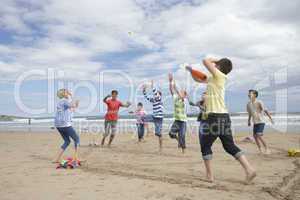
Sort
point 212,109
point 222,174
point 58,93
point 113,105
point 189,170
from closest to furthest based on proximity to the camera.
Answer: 1. point 212,109
2. point 222,174
3. point 189,170
4. point 58,93
5. point 113,105

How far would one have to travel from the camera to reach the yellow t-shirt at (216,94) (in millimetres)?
5027

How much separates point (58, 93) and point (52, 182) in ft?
8.04

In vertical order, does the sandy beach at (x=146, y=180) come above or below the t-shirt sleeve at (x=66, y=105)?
below

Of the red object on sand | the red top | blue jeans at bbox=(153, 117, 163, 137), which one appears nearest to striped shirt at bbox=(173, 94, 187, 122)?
blue jeans at bbox=(153, 117, 163, 137)

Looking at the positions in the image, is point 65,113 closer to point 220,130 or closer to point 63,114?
point 63,114

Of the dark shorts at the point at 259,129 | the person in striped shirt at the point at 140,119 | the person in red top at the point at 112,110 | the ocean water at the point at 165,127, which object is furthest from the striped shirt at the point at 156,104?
the ocean water at the point at 165,127

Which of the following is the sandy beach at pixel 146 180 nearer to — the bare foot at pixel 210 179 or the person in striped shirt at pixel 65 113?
the bare foot at pixel 210 179

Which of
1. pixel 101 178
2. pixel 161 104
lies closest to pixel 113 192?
pixel 101 178

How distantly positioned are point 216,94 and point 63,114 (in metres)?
3.58

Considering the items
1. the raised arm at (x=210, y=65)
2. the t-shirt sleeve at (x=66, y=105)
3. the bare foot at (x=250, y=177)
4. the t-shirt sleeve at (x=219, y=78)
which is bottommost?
the bare foot at (x=250, y=177)

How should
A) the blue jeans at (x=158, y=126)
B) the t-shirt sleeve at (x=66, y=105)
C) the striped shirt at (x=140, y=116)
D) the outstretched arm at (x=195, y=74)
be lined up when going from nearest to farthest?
the outstretched arm at (x=195, y=74), the t-shirt sleeve at (x=66, y=105), the blue jeans at (x=158, y=126), the striped shirt at (x=140, y=116)

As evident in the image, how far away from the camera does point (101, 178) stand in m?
5.48

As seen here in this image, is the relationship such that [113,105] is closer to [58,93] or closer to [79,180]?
[58,93]

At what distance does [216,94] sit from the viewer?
504cm
